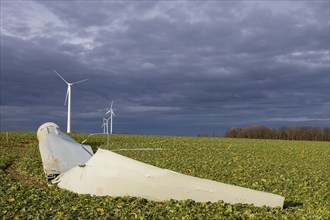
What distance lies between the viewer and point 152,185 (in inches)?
538

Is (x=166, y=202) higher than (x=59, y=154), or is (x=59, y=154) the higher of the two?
(x=59, y=154)

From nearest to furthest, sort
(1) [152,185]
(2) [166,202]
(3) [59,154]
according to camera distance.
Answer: (2) [166,202] < (1) [152,185] < (3) [59,154]

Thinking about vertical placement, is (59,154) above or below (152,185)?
above

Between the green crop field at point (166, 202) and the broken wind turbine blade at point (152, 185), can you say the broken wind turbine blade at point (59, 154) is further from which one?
the broken wind turbine blade at point (152, 185)

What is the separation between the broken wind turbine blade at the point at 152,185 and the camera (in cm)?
1338

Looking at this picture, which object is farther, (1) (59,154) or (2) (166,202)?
(1) (59,154)

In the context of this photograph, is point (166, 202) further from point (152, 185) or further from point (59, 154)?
point (59, 154)

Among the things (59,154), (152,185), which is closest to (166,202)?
(152,185)

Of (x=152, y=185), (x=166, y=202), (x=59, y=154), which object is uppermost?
(x=59, y=154)

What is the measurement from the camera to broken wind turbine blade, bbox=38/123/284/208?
13383mm

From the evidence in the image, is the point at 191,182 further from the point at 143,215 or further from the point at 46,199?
the point at 46,199

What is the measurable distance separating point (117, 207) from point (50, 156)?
26.1 feet

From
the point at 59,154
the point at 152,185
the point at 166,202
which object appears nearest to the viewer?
the point at 166,202

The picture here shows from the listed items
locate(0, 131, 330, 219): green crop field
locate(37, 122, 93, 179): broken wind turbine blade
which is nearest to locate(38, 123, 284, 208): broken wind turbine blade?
locate(0, 131, 330, 219): green crop field
